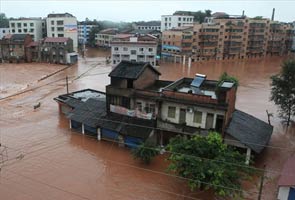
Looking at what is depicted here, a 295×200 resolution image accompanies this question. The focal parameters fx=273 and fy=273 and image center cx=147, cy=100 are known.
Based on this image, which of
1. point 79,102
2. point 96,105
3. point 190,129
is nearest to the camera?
point 190,129

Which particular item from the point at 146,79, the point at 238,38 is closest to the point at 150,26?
the point at 238,38

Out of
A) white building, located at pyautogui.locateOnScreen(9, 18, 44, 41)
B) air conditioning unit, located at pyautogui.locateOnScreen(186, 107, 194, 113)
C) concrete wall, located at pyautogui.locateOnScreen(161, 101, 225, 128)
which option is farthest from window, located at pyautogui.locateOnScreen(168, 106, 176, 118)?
white building, located at pyautogui.locateOnScreen(9, 18, 44, 41)

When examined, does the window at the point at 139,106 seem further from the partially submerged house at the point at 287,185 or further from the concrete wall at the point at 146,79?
the partially submerged house at the point at 287,185

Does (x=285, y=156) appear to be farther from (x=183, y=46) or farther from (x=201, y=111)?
(x=183, y=46)

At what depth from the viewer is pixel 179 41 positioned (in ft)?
248

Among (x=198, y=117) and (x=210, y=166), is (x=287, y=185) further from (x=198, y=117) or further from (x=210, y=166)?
(x=198, y=117)

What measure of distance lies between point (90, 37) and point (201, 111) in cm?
10258

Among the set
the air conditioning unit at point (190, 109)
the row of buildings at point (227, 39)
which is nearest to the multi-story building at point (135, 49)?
the row of buildings at point (227, 39)

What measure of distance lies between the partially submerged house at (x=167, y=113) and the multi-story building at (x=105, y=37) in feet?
264

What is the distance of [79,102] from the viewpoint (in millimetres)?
30234

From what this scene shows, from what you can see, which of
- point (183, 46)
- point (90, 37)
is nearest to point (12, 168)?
point (183, 46)

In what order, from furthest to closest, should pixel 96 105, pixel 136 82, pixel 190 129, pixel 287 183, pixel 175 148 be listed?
pixel 96 105 → pixel 136 82 → pixel 190 129 → pixel 175 148 → pixel 287 183

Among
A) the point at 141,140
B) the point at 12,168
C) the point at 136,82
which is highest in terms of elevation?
the point at 136,82

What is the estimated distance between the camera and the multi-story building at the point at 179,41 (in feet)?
247
